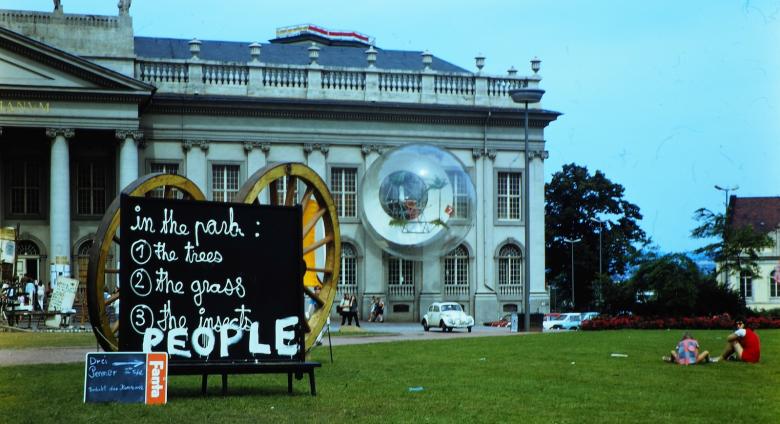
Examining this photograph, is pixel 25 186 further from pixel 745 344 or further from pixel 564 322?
pixel 745 344

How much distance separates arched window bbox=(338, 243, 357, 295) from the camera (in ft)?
203

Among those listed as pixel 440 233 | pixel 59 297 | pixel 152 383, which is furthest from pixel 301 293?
pixel 440 233

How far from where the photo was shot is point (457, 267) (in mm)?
64062

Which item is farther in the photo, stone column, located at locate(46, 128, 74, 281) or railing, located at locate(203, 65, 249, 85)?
railing, located at locate(203, 65, 249, 85)

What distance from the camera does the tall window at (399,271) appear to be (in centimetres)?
6309

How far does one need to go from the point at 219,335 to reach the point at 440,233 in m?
40.9

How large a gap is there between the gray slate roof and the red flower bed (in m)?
28.1

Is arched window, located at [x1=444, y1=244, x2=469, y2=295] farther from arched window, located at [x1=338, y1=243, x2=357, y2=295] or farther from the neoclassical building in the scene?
arched window, located at [x1=338, y1=243, x2=357, y2=295]

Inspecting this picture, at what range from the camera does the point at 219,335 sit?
17609 millimetres

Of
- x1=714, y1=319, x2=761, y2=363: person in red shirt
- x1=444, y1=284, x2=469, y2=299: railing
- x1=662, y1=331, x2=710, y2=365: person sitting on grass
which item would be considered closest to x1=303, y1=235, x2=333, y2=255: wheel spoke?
x1=662, y1=331, x2=710, y2=365: person sitting on grass

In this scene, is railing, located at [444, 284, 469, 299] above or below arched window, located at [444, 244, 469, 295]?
below

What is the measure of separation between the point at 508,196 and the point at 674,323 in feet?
81.3

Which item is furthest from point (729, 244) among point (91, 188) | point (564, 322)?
point (91, 188)

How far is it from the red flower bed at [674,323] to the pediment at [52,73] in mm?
24538
